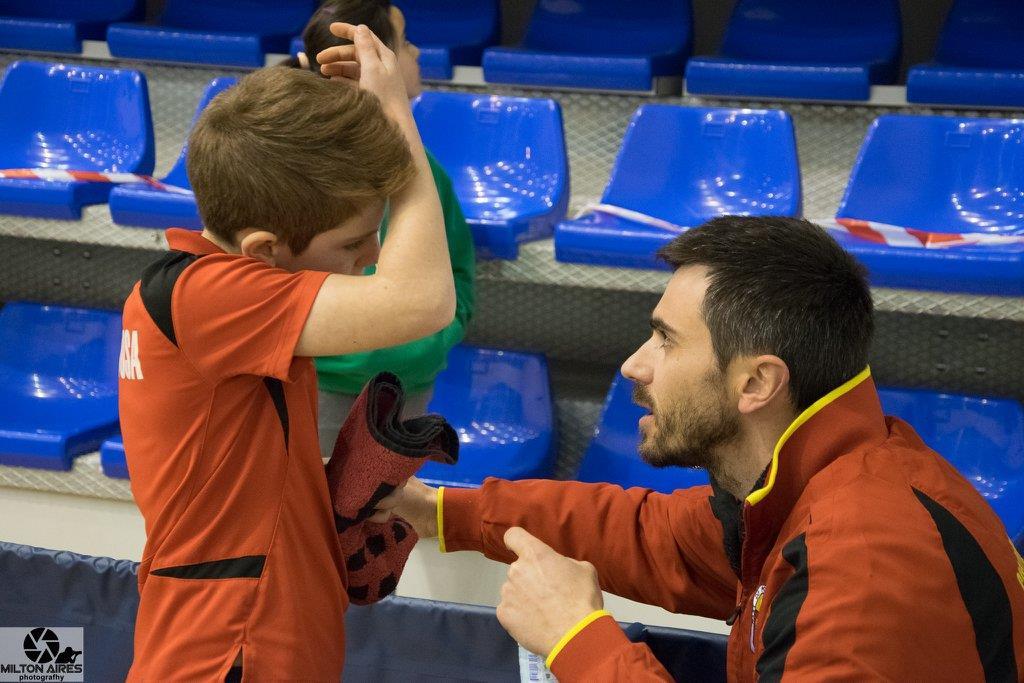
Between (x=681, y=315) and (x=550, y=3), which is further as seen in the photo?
(x=550, y=3)

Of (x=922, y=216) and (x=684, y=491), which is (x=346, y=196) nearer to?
(x=684, y=491)

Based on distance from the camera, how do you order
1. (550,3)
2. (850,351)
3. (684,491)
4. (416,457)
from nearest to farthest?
(416,457) → (850,351) → (684,491) → (550,3)

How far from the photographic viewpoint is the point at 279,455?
4.09 ft

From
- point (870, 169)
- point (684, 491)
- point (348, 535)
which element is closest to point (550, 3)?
point (870, 169)

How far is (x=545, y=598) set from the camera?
1.41 metres

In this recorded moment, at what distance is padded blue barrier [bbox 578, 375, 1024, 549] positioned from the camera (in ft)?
8.50

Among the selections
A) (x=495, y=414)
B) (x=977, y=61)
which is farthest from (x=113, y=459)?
(x=977, y=61)

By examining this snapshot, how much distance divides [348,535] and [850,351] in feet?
2.02

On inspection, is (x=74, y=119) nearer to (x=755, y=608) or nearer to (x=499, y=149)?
(x=499, y=149)

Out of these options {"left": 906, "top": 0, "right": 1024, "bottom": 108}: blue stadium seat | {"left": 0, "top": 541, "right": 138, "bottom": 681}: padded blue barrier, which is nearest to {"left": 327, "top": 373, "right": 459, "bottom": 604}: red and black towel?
{"left": 0, "top": 541, "right": 138, "bottom": 681}: padded blue barrier

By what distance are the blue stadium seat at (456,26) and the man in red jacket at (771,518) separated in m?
2.34

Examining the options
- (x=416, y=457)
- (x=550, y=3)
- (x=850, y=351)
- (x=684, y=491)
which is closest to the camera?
(x=416, y=457)

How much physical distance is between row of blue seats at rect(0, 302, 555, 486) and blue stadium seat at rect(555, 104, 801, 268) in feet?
1.62

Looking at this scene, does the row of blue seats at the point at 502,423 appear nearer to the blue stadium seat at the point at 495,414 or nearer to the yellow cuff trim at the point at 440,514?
the blue stadium seat at the point at 495,414
